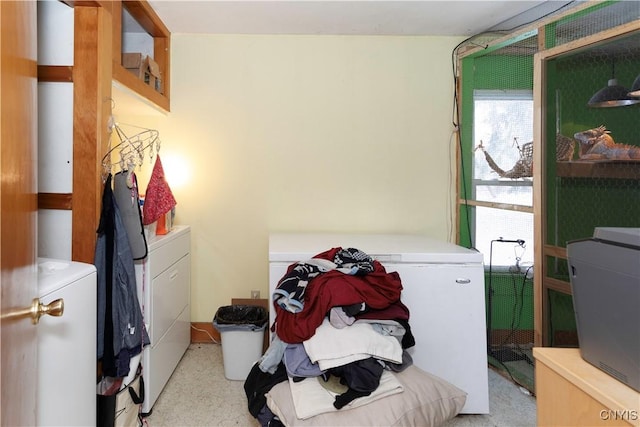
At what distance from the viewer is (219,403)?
2.00 m

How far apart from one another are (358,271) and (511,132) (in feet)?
4.70

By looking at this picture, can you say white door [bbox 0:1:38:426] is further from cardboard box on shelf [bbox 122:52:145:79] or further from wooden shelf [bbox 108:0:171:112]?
cardboard box on shelf [bbox 122:52:145:79]

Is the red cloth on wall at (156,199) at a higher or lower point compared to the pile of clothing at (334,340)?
higher

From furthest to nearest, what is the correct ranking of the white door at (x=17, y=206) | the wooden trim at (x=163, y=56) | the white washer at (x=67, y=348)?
the wooden trim at (x=163, y=56)
the white washer at (x=67, y=348)
the white door at (x=17, y=206)

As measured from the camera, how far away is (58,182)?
160 cm

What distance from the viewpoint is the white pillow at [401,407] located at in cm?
140

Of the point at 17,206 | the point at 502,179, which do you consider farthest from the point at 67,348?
the point at 502,179

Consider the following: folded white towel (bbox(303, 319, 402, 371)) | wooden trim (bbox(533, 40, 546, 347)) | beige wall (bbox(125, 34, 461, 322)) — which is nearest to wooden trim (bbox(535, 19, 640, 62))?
wooden trim (bbox(533, 40, 546, 347))

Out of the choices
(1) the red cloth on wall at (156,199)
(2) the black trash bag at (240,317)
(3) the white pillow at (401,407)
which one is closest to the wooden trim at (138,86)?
(1) the red cloth on wall at (156,199)

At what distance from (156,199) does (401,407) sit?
1566 mm

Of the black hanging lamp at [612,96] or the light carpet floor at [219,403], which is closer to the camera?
the black hanging lamp at [612,96]

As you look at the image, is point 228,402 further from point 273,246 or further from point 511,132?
point 511,132

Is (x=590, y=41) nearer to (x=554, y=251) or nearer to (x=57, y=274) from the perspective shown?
(x=554, y=251)

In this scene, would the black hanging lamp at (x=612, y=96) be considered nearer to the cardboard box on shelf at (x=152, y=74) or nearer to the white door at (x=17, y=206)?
the white door at (x=17, y=206)
